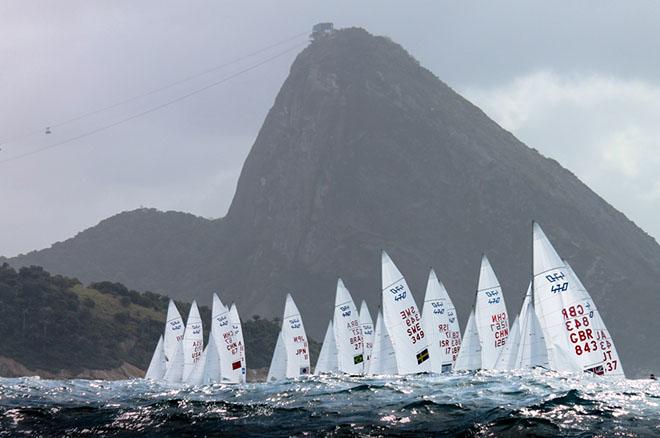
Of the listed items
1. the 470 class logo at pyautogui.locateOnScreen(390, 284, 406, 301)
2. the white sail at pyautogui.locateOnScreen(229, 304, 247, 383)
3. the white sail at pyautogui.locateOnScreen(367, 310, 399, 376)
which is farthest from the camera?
the white sail at pyautogui.locateOnScreen(229, 304, 247, 383)

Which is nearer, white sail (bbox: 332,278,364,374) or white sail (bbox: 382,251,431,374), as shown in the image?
white sail (bbox: 382,251,431,374)

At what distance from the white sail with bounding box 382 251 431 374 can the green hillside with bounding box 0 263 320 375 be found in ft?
326

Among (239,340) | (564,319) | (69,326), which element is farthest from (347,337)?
(69,326)

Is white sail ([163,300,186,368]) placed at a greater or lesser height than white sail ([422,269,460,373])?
greater

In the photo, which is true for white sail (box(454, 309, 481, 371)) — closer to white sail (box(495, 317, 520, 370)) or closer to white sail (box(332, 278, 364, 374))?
white sail (box(495, 317, 520, 370))

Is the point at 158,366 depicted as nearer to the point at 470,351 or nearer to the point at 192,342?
the point at 192,342

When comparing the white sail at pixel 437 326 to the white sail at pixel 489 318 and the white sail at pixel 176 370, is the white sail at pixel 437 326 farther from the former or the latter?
the white sail at pixel 176 370

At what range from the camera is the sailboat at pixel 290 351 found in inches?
3757

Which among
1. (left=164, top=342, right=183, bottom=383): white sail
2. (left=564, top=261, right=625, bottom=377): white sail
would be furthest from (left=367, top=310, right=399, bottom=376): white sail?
(left=164, top=342, right=183, bottom=383): white sail

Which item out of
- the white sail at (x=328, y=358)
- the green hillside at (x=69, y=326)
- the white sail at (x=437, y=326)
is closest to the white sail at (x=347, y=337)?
Answer: the white sail at (x=328, y=358)

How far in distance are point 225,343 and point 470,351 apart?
3017 cm

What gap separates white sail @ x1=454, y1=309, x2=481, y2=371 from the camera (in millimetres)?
71812

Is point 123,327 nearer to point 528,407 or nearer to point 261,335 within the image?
point 261,335

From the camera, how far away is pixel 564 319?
179 feet
